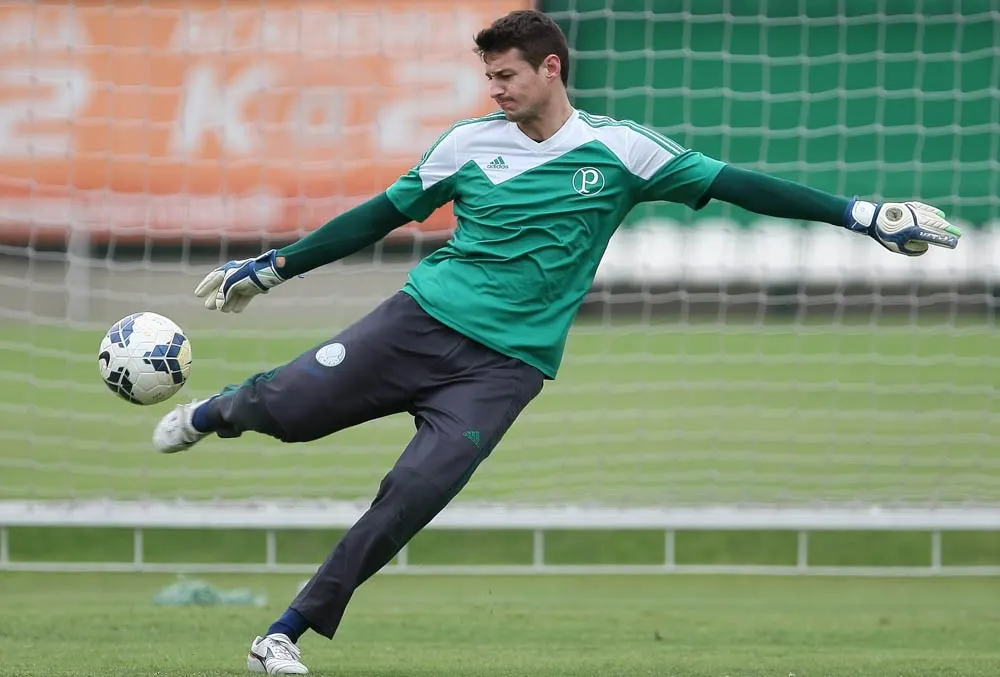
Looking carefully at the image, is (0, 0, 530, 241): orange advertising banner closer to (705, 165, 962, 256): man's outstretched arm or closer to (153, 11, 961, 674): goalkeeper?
(153, 11, 961, 674): goalkeeper

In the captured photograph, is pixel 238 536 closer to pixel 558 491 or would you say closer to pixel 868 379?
pixel 558 491

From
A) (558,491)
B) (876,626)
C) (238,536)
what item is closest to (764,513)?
(876,626)

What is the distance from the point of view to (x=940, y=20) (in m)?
8.72

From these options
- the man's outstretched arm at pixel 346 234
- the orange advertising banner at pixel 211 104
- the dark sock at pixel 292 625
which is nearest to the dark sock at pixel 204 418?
the man's outstretched arm at pixel 346 234

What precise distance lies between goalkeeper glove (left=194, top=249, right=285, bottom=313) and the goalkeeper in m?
0.33

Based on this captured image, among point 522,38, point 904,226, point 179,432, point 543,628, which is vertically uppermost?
point 522,38

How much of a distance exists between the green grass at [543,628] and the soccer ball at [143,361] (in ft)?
3.20

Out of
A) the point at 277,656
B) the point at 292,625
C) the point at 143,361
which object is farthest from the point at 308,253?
the point at 277,656

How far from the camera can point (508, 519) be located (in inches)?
291

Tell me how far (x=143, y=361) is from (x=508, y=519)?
259 cm

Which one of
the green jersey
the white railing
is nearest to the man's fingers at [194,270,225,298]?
the green jersey

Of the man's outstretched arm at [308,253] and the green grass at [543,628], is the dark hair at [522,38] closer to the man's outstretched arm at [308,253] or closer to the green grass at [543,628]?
the man's outstretched arm at [308,253]

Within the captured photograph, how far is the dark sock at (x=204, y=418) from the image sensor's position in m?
5.33

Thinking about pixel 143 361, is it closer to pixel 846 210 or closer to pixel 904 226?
pixel 846 210
